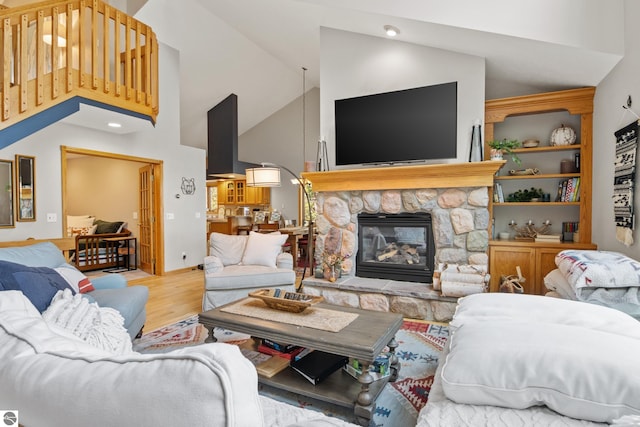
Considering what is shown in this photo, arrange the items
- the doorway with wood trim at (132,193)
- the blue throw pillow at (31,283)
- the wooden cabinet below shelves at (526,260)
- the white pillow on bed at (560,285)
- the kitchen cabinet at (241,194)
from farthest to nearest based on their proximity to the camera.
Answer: the kitchen cabinet at (241,194) → the doorway with wood trim at (132,193) → the wooden cabinet below shelves at (526,260) → the white pillow on bed at (560,285) → the blue throw pillow at (31,283)

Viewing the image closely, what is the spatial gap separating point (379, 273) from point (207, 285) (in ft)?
6.14

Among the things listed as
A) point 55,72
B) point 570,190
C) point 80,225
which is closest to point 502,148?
point 570,190

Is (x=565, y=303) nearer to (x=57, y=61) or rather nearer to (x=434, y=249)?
(x=434, y=249)

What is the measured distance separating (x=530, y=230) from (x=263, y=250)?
294 cm

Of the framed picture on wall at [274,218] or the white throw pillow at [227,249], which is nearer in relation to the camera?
the white throw pillow at [227,249]

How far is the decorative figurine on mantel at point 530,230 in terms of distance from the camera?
12.1 ft

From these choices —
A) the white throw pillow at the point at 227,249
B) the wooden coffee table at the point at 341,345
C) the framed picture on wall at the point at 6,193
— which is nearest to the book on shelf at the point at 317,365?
the wooden coffee table at the point at 341,345

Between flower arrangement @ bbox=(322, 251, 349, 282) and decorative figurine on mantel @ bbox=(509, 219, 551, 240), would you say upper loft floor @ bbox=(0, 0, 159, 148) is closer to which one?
flower arrangement @ bbox=(322, 251, 349, 282)

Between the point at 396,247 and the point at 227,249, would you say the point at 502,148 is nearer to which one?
the point at 396,247

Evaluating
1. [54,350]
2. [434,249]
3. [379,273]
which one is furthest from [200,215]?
[54,350]

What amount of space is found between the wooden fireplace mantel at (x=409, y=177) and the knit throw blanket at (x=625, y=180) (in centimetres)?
84

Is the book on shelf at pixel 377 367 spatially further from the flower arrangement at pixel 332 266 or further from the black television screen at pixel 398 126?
the black television screen at pixel 398 126

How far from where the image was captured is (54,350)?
24.7 inches

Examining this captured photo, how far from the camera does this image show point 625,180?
2.59 m
